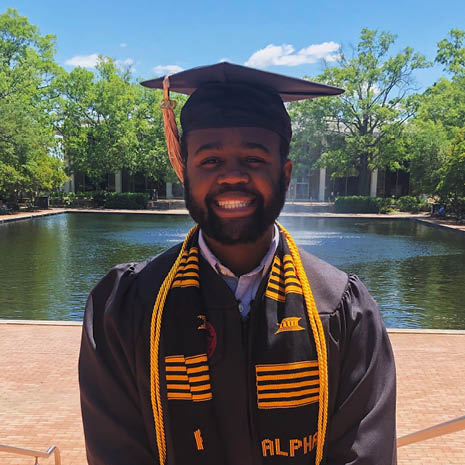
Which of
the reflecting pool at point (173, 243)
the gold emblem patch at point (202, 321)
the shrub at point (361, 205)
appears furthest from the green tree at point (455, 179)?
the gold emblem patch at point (202, 321)

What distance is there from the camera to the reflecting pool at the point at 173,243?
1003 cm

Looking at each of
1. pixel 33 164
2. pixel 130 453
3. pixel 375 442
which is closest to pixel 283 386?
pixel 375 442

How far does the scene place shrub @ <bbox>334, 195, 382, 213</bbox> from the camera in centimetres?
3719

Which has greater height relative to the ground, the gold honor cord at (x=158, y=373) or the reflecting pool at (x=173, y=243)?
the gold honor cord at (x=158, y=373)

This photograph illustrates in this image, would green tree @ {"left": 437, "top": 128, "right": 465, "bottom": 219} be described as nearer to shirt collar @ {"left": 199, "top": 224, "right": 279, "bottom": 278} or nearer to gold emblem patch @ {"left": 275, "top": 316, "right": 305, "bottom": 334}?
shirt collar @ {"left": 199, "top": 224, "right": 279, "bottom": 278}

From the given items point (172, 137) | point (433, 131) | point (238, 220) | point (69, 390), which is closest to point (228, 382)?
point (238, 220)

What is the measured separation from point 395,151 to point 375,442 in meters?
35.8

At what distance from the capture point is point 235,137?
1645mm

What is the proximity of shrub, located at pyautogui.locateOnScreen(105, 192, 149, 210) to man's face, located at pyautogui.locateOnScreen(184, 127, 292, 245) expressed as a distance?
38.2 meters

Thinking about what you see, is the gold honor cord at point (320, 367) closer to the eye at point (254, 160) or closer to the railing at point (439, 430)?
the eye at point (254, 160)

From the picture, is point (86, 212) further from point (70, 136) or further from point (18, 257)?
point (18, 257)

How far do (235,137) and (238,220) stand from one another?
0.94 feet

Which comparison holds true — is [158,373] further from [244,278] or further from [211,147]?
[211,147]

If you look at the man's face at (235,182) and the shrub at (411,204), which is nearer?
the man's face at (235,182)
